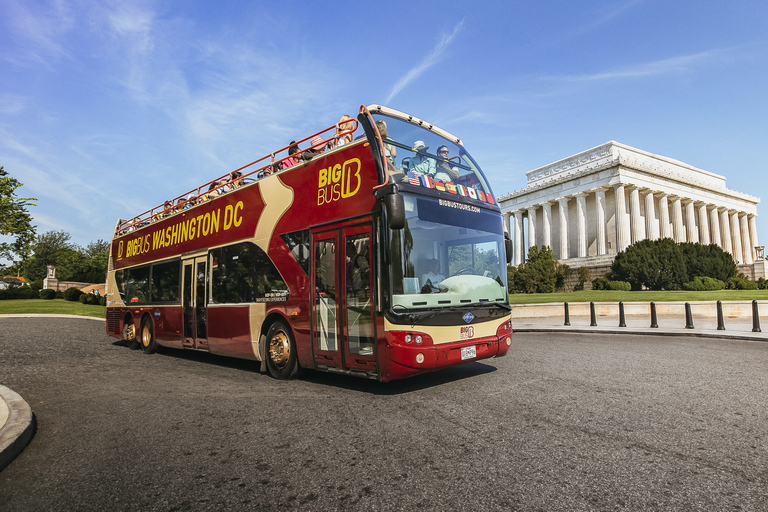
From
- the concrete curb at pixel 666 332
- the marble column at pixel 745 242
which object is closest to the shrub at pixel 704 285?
the concrete curb at pixel 666 332

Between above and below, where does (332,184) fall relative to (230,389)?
above

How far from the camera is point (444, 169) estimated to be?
7137 mm

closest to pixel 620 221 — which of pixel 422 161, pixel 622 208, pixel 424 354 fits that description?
pixel 622 208

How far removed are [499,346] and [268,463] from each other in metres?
4.16

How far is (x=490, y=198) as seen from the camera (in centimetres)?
761

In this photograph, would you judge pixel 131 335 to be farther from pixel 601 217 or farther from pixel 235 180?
pixel 601 217

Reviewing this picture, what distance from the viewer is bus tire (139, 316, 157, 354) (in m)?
12.2

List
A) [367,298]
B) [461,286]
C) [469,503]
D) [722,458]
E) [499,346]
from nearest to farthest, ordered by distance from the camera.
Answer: [469,503] → [722,458] → [367,298] → [461,286] → [499,346]

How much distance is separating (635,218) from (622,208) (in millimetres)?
2235

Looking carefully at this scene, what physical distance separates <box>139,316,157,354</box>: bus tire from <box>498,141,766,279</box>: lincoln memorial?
44373mm

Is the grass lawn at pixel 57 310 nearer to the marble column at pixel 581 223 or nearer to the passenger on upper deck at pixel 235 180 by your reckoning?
the passenger on upper deck at pixel 235 180

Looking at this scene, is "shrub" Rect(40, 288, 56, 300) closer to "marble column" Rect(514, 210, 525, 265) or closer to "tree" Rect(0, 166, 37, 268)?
"tree" Rect(0, 166, 37, 268)

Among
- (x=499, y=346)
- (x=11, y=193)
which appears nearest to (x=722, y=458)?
(x=499, y=346)

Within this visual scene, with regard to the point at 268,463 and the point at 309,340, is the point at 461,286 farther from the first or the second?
the point at 268,463
